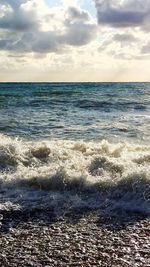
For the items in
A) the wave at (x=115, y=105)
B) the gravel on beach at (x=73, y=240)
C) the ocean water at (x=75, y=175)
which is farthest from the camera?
the wave at (x=115, y=105)

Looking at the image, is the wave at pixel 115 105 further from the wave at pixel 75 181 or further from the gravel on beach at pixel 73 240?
the gravel on beach at pixel 73 240

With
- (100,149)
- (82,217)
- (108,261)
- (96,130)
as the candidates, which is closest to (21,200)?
(82,217)

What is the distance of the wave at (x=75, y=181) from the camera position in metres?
8.91

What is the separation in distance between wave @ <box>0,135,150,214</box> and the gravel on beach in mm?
715

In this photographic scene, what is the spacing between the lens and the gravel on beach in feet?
20.5

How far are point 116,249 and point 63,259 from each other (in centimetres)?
90

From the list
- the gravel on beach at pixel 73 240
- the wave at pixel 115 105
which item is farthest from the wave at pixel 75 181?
the wave at pixel 115 105

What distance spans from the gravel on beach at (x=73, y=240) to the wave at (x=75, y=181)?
715 mm

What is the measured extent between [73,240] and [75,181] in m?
3.10

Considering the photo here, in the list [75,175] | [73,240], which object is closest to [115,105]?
[75,175]

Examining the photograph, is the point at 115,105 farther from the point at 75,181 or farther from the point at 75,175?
the point at 75,181

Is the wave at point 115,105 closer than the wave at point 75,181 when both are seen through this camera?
No

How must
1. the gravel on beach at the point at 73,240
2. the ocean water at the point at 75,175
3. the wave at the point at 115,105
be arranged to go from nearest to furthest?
the gravel on beach at the point at 73,240
the ocean water at the point at 75,175
the wave at the point at 115,105

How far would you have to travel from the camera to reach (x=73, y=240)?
6973 mm
